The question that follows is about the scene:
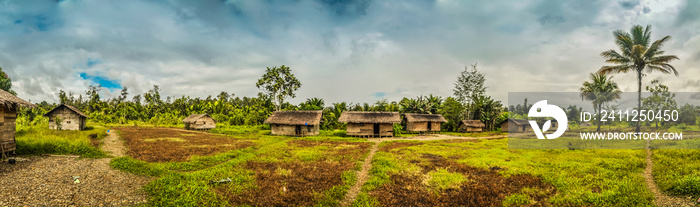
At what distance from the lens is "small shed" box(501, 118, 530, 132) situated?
160 ft

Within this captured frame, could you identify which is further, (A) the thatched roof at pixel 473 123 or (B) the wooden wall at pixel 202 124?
(A) the thatched roof at pixel 473 123

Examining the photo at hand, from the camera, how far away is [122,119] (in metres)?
51.9

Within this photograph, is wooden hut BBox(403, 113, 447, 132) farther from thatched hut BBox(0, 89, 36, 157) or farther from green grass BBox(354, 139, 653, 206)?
thatched hut BBox(0, 89, 36, 157)

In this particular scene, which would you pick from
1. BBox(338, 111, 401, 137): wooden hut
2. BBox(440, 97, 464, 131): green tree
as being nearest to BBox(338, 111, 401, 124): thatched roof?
BBox(338, 111, 401, 137): wooden hut

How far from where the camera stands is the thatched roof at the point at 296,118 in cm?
3405

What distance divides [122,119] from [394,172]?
59.6 meters

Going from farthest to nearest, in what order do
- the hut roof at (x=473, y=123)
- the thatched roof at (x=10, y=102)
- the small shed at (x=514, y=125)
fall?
the small shed at (x=514, y=125), the hut roof at (x=473, y=123), the thatched roof at (x=10, y=102)

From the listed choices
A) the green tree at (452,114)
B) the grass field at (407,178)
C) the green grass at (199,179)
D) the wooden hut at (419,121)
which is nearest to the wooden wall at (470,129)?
the green tree at (452,114)

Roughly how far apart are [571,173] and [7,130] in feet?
88.6

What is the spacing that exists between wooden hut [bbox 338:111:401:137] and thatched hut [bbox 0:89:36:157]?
85.3ft

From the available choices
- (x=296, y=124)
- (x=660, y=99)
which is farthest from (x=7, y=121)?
(x=660, y=99)

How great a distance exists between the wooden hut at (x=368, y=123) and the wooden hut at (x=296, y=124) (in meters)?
3.52

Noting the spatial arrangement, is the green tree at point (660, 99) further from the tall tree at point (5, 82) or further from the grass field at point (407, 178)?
the tall tree at point (5, 82)

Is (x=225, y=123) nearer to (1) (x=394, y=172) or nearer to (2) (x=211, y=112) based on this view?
(2) (x=211, y=112)
